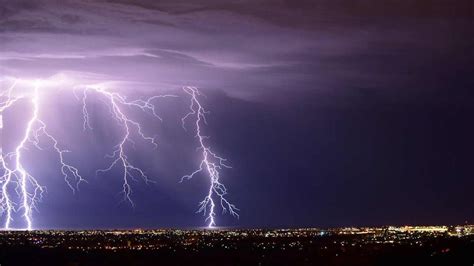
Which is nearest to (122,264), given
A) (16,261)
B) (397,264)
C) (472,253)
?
(16,261)

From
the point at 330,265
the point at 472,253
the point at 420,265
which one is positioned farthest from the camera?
the point at 472,253

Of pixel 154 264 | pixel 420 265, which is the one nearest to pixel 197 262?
pixel 154 264

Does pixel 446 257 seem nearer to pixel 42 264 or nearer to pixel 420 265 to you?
pixel 420 265

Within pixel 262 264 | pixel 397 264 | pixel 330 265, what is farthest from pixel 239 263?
pixel 397 264

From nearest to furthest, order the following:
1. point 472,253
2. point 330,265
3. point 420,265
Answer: point 420,265 < point 330,265 < point 472,253

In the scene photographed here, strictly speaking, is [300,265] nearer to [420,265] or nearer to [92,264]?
[420,265]

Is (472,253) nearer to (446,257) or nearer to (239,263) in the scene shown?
(446,257)

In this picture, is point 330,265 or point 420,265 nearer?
point 420,265

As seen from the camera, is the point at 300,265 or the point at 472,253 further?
the point at 472,253
